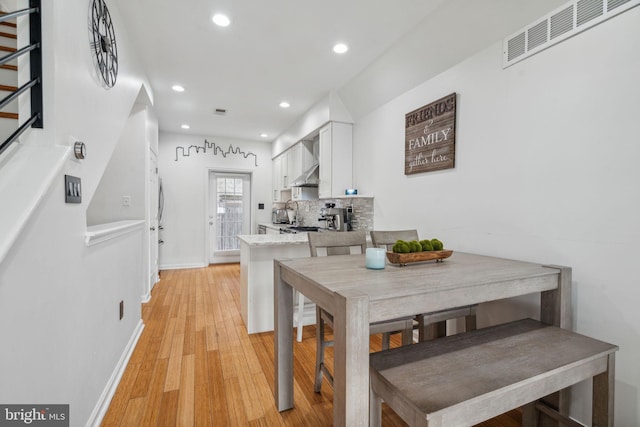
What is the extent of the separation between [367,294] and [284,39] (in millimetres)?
2498

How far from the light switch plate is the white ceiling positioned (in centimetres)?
162

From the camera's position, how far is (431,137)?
8.54ft

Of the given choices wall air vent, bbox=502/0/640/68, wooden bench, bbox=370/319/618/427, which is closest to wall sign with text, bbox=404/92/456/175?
wall air vent, bbox=502/0/640/68

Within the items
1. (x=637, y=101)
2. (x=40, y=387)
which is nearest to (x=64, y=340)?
(x=40, y=387)

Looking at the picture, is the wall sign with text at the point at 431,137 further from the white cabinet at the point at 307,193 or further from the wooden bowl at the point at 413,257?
the white cabinet at the point at 307,193

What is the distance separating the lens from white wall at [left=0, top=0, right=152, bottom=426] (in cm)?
92

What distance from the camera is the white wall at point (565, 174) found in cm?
140

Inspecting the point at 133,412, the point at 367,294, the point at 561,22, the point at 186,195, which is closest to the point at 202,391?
the point at 133,412

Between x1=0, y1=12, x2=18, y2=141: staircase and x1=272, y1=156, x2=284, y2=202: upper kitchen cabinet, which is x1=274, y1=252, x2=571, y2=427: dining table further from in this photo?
x1=272, y1=156, x2=284, y2=202: upper kitchen cabinet

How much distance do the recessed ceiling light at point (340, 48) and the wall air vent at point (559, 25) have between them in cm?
133

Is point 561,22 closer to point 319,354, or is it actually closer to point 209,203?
point 319,354

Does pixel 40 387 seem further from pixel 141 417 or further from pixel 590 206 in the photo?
pixel 590 206

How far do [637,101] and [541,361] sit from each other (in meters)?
1.29

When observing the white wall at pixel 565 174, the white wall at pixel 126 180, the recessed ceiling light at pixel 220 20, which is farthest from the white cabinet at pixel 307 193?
the recessed ceiling light at pixel 220 20
